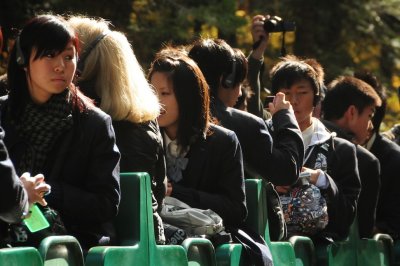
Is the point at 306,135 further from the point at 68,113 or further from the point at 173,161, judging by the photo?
the point at 68,113

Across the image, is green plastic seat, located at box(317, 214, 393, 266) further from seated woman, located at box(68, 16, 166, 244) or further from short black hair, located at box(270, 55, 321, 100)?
seated woman, located at box(68, 16, 166, 244)

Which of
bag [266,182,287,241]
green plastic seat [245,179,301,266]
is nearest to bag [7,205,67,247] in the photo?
green plastic seat [245,179,301,266]

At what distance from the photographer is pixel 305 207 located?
791 centimetres

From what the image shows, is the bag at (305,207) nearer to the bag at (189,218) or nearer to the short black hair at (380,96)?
the bag at (189,218)

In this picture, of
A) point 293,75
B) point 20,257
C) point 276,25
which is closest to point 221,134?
point 293,75

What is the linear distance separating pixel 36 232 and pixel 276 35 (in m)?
12.9

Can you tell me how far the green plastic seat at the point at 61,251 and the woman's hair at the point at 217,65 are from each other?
2.35 meters

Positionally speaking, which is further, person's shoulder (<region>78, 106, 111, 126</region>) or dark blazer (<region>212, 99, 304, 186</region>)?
dark blazer (<region>212, 99, 304, 186</region>)

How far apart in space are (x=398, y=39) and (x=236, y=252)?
35.8 feet

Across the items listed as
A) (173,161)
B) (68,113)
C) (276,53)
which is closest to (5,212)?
(68,113)

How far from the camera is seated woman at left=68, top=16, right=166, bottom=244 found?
20.2ft

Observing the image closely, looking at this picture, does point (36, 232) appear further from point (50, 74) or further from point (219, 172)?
point (219, 172)

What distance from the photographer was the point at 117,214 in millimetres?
5973

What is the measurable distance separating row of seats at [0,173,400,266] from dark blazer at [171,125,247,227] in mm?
219
